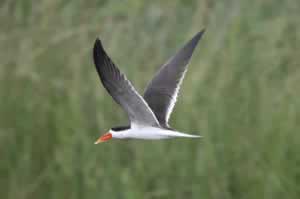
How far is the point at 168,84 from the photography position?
6250 mm

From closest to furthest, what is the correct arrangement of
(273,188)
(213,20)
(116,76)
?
(116,76) < (273,188) < (213,20)

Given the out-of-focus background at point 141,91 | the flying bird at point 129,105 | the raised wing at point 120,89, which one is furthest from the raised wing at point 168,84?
the out-of-focus background at point 141,91

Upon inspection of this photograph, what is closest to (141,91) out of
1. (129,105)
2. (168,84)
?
(168,84)

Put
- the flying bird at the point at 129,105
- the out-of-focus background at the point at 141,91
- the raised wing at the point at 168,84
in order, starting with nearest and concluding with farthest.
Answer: the flying bird at the point at 129,105 → the raised wing at the point at 168,84 → the out-of-focus background at the point at 141,91

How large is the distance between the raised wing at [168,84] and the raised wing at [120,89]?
462mm

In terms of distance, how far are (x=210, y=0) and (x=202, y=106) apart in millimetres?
1066

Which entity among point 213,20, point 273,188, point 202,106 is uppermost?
point 213,20

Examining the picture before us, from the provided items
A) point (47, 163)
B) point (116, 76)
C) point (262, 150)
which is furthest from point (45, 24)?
point (116, 76)

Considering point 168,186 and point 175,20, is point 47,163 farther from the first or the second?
point 175,20

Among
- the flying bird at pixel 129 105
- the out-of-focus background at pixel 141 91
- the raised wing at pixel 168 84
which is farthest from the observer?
the out-of-focus background at pixel 141 91

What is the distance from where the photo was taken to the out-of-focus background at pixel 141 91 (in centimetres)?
694

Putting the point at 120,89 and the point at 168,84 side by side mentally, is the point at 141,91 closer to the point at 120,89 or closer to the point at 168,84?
the point at 168,84

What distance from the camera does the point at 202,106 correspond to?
709 centimetres

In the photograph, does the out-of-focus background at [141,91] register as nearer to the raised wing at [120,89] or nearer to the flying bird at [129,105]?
the flying bird at [129,105]
